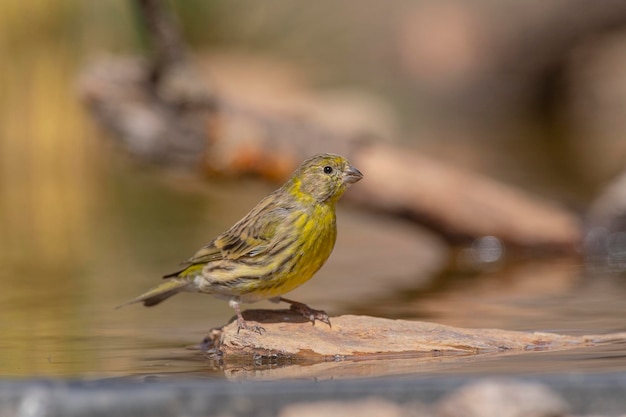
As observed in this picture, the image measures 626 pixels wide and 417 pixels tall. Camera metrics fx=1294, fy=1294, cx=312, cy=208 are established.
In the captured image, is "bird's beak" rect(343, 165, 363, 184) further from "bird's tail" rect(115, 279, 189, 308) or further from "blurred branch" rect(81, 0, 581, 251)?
"blurred branch" rect(81, 0, 581, 251)

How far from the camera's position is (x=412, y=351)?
4.64 meters

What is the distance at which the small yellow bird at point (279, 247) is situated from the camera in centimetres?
495

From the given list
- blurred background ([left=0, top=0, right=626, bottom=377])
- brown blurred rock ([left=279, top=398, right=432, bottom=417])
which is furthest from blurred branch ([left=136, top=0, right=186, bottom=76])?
brown blurred rock ([left=279, top=398, right=432, bottom=417])

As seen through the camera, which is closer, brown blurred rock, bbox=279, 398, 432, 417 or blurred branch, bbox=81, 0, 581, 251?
brown blurred rock, bbox=279, 398, 432, 417

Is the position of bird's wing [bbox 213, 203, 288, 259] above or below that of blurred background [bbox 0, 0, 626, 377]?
below

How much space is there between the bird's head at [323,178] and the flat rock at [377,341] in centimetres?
60

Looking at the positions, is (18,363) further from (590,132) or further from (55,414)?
(590,132)

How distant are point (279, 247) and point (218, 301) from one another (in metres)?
1.91

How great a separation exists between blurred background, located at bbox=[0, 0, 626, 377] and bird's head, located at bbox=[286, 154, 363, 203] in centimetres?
77

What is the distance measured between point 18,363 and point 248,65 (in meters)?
13.0

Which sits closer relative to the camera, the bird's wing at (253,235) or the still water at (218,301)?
the still water at (218,301)

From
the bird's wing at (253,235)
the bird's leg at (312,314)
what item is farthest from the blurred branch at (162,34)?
the bird's leg at (312,314)

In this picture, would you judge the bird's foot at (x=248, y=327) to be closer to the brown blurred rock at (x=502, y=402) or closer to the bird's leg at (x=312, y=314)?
the bird's leg at (x=312, y=314)

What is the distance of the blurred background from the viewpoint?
6023mm
